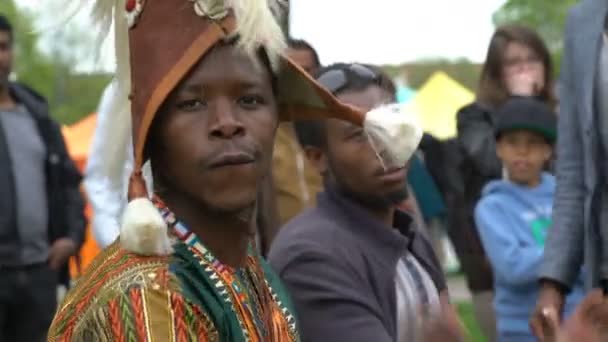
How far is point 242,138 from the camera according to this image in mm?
2770

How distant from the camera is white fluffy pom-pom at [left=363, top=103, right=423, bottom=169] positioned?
3010mm

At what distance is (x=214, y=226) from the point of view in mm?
2861

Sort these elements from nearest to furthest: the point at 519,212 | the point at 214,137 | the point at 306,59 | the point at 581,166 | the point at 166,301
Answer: the point at 166,301, the point at 214,137, the point at 581,166, the point at 306,59, the point at 519,212

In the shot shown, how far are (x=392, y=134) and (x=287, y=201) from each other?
2790 millimetres

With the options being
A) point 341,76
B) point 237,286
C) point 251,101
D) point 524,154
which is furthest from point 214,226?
point 524,154

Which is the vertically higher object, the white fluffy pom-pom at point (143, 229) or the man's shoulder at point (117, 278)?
the white fluffy pom-pom at point (143, 229)

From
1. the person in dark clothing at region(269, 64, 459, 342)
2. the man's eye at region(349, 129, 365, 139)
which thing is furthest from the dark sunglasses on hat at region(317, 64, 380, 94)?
the man's eye at region(349, 129, 365, 139)

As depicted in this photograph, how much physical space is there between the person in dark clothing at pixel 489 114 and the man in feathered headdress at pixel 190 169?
155 inches

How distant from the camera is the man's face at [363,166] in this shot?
3818 millimetres

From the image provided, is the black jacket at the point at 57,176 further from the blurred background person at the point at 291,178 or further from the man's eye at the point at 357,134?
the man's eye at the point at 357,134

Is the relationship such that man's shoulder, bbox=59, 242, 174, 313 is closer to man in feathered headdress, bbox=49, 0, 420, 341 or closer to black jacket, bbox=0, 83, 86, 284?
man in feathered headdress, bbox=49, 0, 420, 341

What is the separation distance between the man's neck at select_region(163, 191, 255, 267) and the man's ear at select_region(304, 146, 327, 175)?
1.11 meters

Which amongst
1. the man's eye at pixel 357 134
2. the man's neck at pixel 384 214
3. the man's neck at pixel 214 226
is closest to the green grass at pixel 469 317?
the man's neck at pixel 384 214

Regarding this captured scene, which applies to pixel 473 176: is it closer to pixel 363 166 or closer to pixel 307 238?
pixel 363 166
